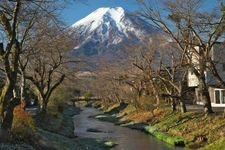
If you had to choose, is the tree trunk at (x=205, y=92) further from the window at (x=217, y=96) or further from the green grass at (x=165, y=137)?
the window at (x=217, y=96)

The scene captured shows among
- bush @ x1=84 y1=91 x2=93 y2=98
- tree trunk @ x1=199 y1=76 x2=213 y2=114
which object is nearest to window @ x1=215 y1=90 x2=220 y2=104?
tree trunk @ x1=199 y1=76 x2=213 y2=114

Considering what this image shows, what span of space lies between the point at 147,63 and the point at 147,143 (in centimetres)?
2298

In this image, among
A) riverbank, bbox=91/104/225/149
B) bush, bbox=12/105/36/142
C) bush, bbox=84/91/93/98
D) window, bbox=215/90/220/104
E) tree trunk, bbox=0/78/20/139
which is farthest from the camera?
bush, bbox=84/91/93/98

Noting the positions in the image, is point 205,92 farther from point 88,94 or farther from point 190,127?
point 88,94

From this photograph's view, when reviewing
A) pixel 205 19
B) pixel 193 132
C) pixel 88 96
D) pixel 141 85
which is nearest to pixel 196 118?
pixel 193 132

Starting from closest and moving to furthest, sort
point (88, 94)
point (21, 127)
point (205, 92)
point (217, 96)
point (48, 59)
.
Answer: point (21, 127) → point (205, 92) → point (48, 59) → point (217, 96) → point (88, 94)

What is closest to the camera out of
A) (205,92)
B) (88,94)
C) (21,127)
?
(21,127)

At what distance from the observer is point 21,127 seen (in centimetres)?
2370

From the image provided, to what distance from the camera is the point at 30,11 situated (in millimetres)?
22109

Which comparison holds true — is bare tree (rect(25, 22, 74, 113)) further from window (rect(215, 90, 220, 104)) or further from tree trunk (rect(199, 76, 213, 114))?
window (rect(215, 90, 220, 104))

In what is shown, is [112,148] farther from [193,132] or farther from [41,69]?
[41,69]

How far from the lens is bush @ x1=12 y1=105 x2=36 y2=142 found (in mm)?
23062

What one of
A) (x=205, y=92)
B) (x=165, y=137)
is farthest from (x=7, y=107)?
(x=205, y=92)

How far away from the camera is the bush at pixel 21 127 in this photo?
23062 millimetres
